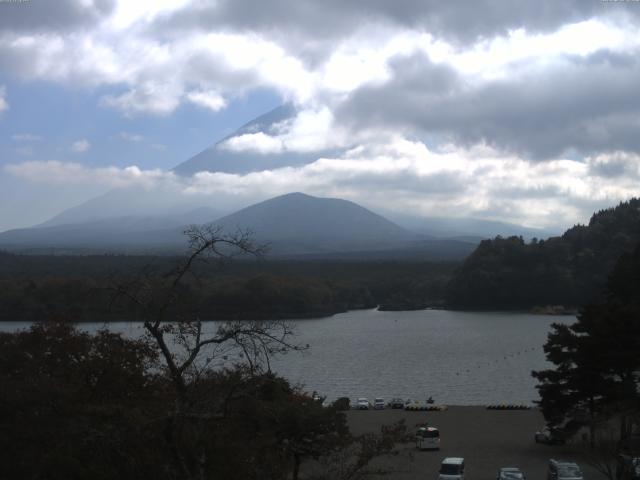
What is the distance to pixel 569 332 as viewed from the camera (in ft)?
38.5

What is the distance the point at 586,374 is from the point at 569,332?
88 centimetres

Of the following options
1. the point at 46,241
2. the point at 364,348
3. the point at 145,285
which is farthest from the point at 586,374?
the point at 46,241

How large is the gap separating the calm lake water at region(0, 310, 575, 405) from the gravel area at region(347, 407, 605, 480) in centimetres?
245

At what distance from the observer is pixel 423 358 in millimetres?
27188

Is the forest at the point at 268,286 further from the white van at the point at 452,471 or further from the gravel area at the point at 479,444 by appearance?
the white van at the point at 452,471

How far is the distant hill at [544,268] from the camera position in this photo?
47156 mm

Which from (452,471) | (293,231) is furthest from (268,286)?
(293,231)

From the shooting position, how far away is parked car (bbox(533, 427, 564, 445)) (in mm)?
11614

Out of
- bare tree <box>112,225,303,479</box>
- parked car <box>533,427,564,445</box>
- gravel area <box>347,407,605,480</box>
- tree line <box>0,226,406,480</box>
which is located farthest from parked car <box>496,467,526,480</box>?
bare tree <box>112,225,303,479</box>

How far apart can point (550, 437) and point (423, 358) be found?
14.9 meters

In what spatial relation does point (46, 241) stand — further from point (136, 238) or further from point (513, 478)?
point (513, 478)

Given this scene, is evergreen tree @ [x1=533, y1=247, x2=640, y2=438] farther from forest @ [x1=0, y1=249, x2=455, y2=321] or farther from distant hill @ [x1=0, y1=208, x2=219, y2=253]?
distant hill @ [x1=0, y1=208, x2=219, y2=253]

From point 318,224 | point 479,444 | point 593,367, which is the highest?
point 318,224

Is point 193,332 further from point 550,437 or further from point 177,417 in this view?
point 550,437
